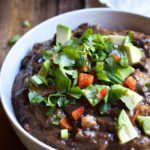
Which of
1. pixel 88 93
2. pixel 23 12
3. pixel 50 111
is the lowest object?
pixel 50 111

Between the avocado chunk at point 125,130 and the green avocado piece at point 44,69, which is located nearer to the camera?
the avocado chunk at point 125,130

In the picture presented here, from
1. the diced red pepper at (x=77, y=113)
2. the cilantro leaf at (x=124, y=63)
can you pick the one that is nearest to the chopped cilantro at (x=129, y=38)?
the cilantro leaf at (x=124, y=63)

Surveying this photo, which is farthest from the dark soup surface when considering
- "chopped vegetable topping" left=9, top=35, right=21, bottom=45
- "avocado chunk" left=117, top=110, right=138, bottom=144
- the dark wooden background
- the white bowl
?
the dark wooden background

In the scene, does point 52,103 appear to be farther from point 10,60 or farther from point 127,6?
point 127,6

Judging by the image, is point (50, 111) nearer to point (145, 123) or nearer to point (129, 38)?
point (145, 123)

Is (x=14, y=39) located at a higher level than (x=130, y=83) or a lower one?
lower

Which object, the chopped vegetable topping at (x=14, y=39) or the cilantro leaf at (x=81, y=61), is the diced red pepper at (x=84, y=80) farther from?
the chopped vegetable topping at (x=14, y=39)

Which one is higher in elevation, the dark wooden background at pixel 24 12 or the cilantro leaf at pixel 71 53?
the cilantro leaf at pixel 71 53

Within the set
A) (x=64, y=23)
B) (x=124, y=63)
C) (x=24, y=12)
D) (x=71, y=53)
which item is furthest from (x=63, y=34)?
(x=24, y=12)
